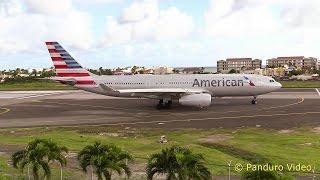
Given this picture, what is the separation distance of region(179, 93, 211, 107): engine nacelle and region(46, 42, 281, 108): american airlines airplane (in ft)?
6.32

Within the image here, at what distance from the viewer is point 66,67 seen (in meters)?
58.4

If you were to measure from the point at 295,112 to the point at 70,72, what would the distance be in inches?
1204

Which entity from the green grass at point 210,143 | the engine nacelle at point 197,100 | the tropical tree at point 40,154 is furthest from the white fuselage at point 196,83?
the tropical tree at point 40,154

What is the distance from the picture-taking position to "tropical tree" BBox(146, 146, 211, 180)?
16.4 m

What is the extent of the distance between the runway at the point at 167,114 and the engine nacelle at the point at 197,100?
0.99 metres

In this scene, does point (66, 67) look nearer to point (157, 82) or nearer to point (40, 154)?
point (157, 82)

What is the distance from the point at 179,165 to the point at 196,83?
40532mm

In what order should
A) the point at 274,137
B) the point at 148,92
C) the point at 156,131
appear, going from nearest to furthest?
the point at 274,137, the point at 156,131, the point at 148,92

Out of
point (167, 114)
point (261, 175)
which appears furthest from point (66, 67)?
point (261, 175)

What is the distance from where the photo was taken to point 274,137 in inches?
1346

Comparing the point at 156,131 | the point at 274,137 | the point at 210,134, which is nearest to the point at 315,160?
the point at 274,137

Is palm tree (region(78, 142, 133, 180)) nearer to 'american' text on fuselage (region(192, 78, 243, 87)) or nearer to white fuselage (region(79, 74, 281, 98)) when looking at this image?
white fuselage (region(79, 74, 281, 98))

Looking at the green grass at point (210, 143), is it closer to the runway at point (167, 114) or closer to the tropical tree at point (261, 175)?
the runway at point (167, 114)

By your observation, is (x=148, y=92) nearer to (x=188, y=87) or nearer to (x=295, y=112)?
(x=188, y=87)
